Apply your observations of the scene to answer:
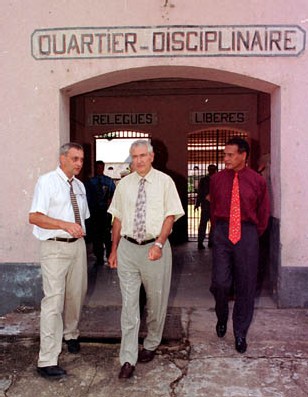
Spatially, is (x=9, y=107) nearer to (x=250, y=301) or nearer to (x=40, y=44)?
(x=40, y=44)

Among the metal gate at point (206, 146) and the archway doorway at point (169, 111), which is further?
the metal gate at point (206, 146)

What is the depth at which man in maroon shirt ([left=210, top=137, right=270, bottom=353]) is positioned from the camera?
14.6 ft

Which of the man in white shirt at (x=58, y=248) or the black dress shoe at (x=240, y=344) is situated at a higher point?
the man in white shirt at (x=58, y=248)

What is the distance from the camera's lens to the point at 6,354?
4.47 m

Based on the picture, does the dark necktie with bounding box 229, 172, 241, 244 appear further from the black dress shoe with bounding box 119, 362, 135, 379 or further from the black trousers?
the black dress shoe with bounding box 119, 362, 135, 379

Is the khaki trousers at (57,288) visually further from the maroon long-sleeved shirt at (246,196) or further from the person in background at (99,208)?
the person in background at (99,208)

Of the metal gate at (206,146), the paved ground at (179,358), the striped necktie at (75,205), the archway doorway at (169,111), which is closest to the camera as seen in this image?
the paved ground at (179,358)

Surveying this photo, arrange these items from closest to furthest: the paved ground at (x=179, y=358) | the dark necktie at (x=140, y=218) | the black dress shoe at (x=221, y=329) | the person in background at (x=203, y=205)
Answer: the paved ground at (x=179, y=358), the dark necktie at (x=140, y=218), the black dress shoe at (x=221, y=329), the person in background at (x=203, y=205)

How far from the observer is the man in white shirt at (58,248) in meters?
3.95

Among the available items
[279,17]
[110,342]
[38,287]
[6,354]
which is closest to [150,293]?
[110,342]

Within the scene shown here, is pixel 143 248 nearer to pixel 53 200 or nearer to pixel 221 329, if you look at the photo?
pixel 53 200

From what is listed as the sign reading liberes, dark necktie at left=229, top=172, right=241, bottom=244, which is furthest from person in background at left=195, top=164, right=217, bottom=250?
dark necktie at left=229, top=172, right=241, bottom=244

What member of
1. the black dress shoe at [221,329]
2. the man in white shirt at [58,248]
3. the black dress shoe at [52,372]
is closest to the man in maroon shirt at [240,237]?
the black dress shoe at [221,329]

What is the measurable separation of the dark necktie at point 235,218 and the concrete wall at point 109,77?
1426 mm
